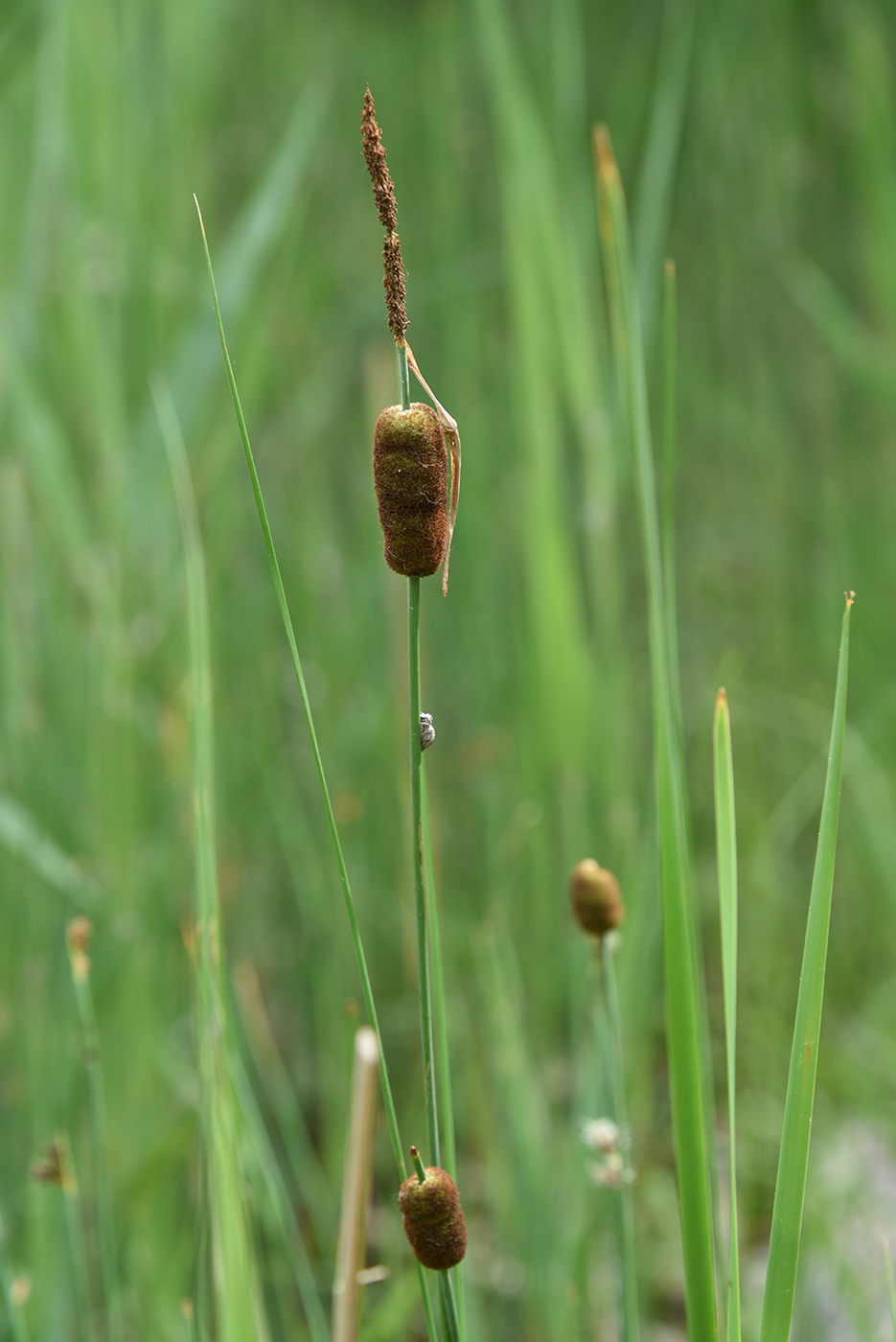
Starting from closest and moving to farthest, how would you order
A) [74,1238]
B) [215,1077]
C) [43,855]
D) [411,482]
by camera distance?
[411,482]
[215,1077]
[74,1238]
[43,855]

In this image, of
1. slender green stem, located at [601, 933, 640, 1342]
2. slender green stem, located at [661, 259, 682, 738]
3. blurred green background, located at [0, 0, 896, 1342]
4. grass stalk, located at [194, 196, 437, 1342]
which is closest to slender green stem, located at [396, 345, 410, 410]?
grass stalk, located at [194, 196, 437, 1342]

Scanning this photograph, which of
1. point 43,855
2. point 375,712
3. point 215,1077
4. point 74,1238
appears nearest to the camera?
point 215,1077

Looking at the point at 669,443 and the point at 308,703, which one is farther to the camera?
the point at 669,443

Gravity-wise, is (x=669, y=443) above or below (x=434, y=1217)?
above

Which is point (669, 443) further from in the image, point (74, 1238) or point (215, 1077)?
point (74, 1238)

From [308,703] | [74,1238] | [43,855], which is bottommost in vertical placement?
[74,1238]

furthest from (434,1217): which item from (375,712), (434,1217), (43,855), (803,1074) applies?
(375,712)

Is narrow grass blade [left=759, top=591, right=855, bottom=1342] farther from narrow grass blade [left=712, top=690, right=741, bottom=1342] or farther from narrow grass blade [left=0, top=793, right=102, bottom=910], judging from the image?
narrow grass blade [left=0, top=793, right=102, bottom=910]
